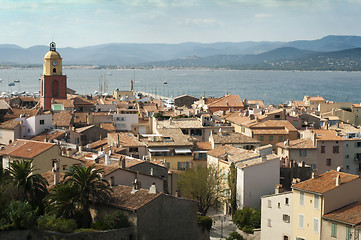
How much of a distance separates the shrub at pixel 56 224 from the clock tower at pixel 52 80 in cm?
4482

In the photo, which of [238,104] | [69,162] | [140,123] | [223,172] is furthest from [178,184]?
[238,104]

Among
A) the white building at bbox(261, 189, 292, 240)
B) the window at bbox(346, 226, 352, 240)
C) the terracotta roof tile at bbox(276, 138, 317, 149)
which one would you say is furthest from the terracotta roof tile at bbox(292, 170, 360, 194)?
the terracotta roof tile at bbox(276, 138, 317, 149)

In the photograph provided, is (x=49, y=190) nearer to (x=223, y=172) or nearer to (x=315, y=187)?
(x=315, y=187)

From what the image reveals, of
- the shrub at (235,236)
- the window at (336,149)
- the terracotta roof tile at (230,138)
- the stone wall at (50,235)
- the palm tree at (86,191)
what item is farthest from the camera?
the window at (336,149)

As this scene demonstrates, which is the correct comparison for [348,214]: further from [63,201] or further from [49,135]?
[49,135]

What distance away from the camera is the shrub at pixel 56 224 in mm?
18086

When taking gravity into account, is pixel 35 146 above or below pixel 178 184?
above

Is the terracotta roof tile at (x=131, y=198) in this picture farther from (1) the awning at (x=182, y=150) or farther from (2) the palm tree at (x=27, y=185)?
(1) the awning at (x=182, y=150)

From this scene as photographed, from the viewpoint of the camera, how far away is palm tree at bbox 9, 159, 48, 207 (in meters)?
20.9

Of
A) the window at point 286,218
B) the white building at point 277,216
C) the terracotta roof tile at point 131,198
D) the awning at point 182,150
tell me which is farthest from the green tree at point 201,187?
the terracotta roof tile at point 131,198

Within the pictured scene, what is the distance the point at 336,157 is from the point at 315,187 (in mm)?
17979

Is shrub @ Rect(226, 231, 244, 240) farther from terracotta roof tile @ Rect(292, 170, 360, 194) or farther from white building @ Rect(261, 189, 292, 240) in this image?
terracotta roof tile @ Rect(292, 170, 360, 194)

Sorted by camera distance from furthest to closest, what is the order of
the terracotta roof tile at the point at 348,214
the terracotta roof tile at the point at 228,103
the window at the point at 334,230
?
1. the terracotta roof tile at the point at 228,103
2. the window at the point at 334,230
3. the terracotta roof tile at the point at 348,214

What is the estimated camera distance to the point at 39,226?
708 inches
